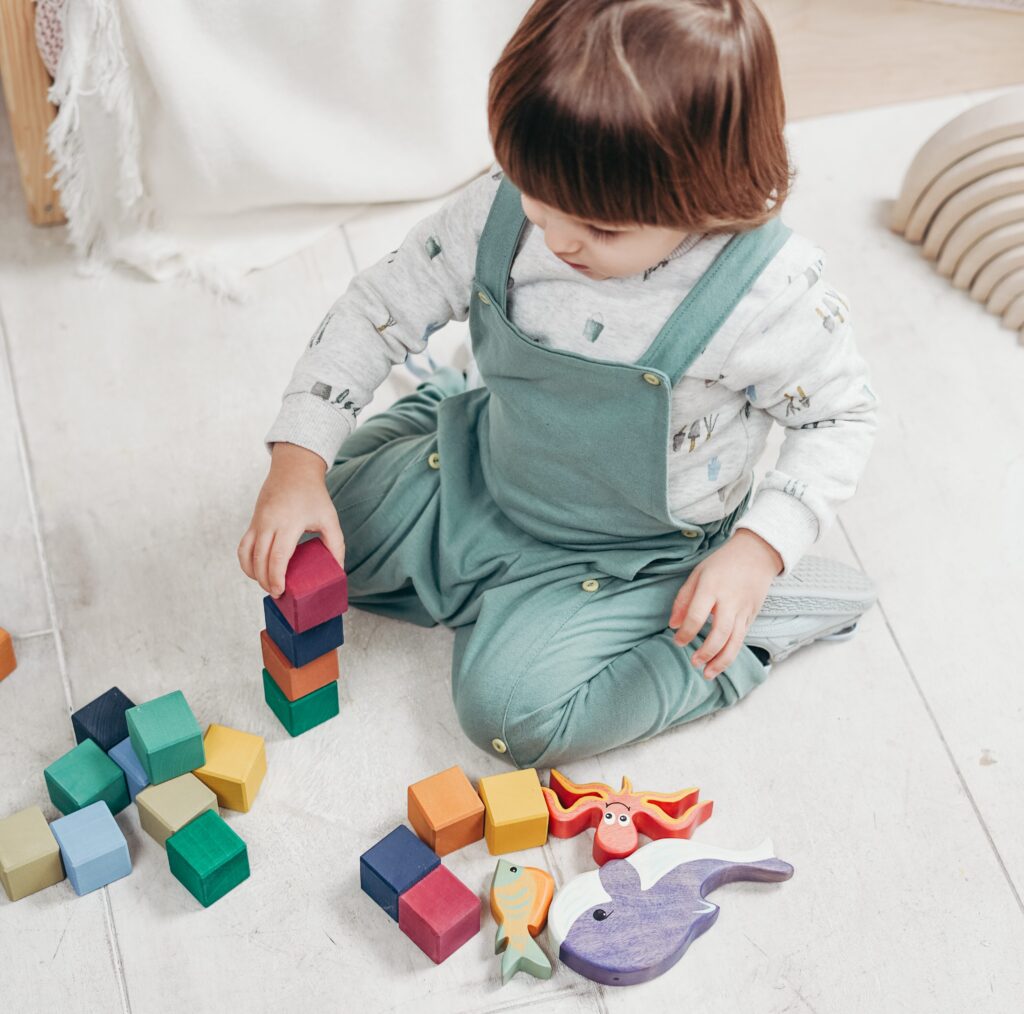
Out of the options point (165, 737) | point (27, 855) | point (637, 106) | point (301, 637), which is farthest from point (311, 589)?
point (637, 106)

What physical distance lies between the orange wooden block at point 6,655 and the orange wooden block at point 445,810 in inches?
13.8

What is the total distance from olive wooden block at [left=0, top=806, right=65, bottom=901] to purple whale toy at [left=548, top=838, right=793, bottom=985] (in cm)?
35

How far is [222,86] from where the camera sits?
1.35 metres

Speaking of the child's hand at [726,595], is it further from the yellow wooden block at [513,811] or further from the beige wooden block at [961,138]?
the beige wooden block at [961,138]

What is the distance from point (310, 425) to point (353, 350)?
0.07m

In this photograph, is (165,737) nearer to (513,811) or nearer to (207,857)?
(207,857)

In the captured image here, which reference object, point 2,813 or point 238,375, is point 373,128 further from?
point 2,813

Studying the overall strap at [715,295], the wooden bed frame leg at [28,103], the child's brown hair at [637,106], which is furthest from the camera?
the wooden bed frame leg at [28,103]

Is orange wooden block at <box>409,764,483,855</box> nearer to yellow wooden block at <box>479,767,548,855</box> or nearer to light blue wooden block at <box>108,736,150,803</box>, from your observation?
yellow wooden block at <box>479,767,548,855</box>

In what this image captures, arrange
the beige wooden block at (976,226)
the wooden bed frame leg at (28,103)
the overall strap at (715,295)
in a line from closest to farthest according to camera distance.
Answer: the overall strap at (715,295)
the wooden bed frame leg at (28,103)
the beige wooden block at (976,226)

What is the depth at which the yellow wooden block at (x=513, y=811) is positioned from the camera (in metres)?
1.01

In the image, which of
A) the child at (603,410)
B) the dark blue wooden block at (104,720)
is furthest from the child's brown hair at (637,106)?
the dark blue wooden block at (104,720)

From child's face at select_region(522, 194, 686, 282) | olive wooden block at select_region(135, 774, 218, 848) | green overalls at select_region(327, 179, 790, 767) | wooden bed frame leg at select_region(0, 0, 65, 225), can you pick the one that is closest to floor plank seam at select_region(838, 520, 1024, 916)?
green overalls at select_region(327, 179, 790, 767)

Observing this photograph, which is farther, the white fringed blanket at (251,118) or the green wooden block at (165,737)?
the white fringed blanket at (251,118)
